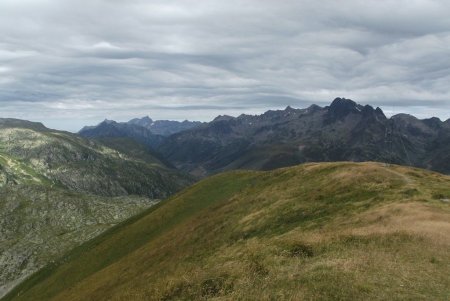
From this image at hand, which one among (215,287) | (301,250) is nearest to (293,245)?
(301,250)

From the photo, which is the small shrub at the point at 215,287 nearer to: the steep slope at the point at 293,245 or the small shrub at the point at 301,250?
the steep slope at the point at 293,245

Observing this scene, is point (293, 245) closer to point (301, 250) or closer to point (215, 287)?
point (301, 250)

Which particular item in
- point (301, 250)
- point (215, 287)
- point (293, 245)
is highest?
point (293, 245)

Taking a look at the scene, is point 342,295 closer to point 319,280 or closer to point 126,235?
point 319,280

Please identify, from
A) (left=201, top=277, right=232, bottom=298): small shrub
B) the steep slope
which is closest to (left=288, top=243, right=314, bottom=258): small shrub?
the steep slope

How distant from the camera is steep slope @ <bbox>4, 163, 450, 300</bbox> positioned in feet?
100

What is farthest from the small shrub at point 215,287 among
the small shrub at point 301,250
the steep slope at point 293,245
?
the small shrub at point 301,250

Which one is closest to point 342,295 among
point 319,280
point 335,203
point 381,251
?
point 319,280

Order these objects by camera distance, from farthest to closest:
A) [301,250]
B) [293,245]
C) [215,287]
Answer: [293,245] → [301,250] → [215,287]

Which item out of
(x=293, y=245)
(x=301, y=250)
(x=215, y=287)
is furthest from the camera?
(x=293, y=245)

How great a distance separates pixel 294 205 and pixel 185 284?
36.3 m

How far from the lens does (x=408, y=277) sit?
98.7 feet

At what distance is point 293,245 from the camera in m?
41.3

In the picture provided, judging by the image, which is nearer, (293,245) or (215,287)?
(215,287)
